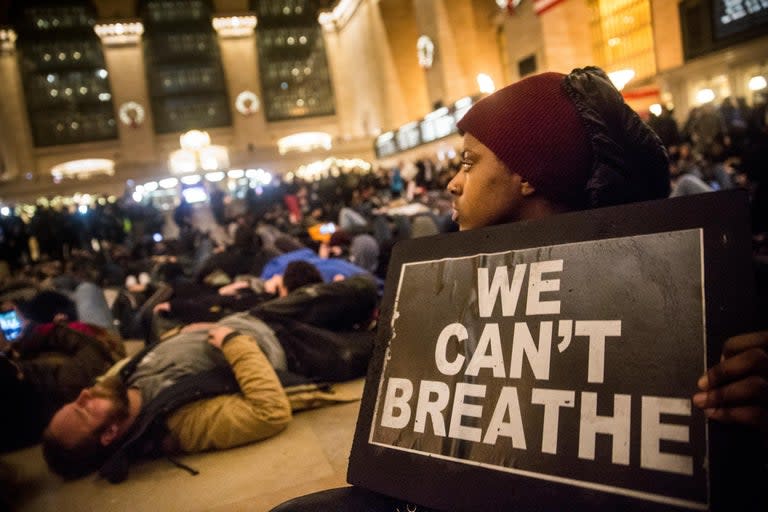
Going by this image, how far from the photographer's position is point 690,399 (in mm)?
1062

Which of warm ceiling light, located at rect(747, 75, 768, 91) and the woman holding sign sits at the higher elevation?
warm ceiling light, located at rect(747, 75, 768, 91)

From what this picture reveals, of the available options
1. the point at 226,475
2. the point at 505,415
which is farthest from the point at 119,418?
the point at 505,415

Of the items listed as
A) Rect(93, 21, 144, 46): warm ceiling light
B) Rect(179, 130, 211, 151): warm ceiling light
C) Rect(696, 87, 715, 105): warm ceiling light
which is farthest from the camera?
Rect(93, 21, 144, 46): warm ceiling light

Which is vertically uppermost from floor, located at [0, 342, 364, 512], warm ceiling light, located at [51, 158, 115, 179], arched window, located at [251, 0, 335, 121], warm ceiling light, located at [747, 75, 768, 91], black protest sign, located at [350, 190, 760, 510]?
arched window, located at [251, 0, 335, 121]

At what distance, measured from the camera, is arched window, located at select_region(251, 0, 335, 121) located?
146 feet

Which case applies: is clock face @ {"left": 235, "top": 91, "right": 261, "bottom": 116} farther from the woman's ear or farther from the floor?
the woman's ear

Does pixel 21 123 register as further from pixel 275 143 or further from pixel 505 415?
pixel 505 415

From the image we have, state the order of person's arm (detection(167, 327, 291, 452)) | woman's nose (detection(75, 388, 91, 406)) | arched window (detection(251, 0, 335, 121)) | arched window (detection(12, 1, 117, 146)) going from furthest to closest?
arched window (detection(251, 0, 335, 121))
arched window (detection(12, 1, 117, 146))
person's arm (detection(167, 327, 291, 452))
woman's nose (detection(75, 388, 91, 406))

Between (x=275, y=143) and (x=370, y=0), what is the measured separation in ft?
49.5

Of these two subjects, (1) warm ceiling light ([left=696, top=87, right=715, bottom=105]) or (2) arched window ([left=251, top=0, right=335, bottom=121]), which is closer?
(1) warm ceiling light ([left=696, top=87, right=715, bottom=105])

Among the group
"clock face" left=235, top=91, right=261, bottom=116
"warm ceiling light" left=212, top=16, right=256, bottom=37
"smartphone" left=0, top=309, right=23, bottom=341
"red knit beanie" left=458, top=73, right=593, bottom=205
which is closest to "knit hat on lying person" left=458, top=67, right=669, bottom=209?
"red knit beanie" left=458, top=73, right=593, bottom=205

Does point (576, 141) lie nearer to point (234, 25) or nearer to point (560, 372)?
point (560, 372)

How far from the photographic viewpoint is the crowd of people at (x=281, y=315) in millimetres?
1520

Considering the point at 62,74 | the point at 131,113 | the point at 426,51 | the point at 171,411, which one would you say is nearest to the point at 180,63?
the point at 131,113
